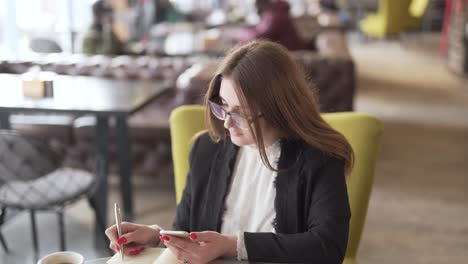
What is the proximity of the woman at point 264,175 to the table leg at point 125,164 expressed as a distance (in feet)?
5.38

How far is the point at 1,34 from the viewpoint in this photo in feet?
20.9

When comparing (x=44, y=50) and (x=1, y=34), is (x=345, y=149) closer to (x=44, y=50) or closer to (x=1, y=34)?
(x=44, y=50)

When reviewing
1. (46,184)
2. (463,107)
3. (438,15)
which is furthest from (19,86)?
(438,15)

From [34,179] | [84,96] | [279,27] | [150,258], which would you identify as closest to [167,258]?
[150,258]

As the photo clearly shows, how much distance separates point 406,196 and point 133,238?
279cm

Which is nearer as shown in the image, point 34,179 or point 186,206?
point 186,206

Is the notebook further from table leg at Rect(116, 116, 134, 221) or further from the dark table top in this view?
table leg at Rect(116, 116, 134, 221)

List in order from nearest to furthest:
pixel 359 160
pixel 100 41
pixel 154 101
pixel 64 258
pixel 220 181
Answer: pixel 64 258, pixel 220 181, pixel 359 160, pixel 154 101, pixel 100 41

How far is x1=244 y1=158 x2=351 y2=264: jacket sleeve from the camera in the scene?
123 cm

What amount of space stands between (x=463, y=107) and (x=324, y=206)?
5340 millimetres

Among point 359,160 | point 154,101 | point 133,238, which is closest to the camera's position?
point 133,238

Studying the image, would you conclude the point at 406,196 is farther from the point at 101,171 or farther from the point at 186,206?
the point at 186,206

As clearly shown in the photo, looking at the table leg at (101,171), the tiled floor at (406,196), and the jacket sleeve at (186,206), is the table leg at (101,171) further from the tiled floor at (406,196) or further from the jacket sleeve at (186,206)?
the jacket sleeve at (186,206)

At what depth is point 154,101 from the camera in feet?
12.6
